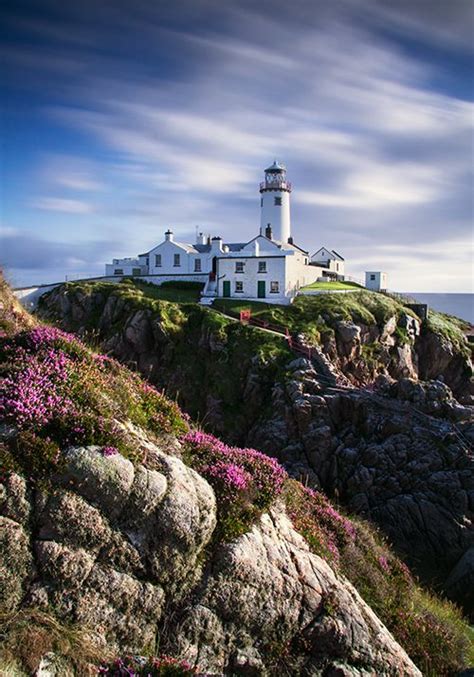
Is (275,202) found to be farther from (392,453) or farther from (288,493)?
(288,493)

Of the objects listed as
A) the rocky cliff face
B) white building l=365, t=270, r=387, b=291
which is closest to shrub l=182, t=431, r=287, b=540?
the rocky cliff face

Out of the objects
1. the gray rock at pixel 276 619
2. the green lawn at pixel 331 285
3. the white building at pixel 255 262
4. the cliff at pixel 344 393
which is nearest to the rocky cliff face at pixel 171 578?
the gray rock at pixel 276 619

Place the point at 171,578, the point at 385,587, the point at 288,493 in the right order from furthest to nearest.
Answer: the point at 288,493, the point at 385,587, the point at 171,578

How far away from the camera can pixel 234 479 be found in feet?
35.8

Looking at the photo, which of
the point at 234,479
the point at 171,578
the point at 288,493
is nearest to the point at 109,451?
the point at 171,578

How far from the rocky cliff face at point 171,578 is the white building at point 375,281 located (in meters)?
60.1

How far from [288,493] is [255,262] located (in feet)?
146

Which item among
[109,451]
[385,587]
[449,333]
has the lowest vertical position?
[385,587]

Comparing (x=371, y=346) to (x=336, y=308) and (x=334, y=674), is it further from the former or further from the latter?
(x=334, y=674)

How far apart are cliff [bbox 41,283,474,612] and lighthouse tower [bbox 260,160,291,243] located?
18833 mm

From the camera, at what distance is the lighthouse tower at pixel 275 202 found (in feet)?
229

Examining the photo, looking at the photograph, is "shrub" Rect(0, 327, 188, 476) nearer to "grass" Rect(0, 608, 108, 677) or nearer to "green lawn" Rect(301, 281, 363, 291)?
"grass" Rect(0, 608, 108, 677)

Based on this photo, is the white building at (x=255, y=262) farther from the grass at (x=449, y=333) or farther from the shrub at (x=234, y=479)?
the shrub at (x=234, y=479)

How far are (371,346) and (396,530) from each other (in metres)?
23.6
